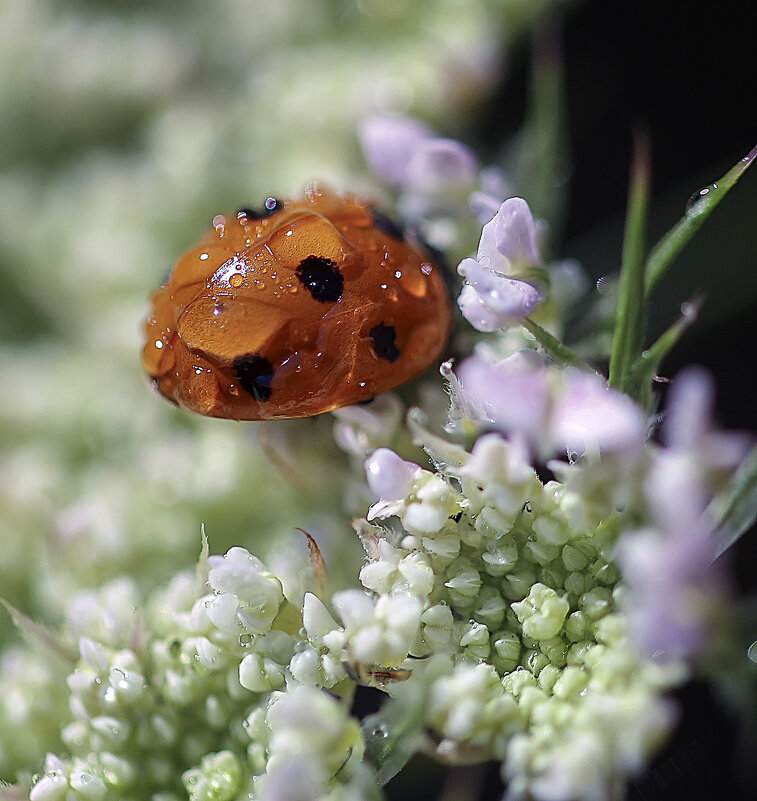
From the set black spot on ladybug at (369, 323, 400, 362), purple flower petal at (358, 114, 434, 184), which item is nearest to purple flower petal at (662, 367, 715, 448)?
black spot on ladybug at (369, 323, 400, 362)

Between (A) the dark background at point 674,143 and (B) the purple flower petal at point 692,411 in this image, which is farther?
(A) the dark background at point 674,143

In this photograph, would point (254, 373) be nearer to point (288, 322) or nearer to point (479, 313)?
point (288, 322)

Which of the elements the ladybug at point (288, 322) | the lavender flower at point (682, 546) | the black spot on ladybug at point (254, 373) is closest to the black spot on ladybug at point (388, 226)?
the ladybug at point (288, 322)

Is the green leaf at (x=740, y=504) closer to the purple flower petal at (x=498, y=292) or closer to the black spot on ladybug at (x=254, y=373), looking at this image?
the purple flower petal at (x=498, y=292)

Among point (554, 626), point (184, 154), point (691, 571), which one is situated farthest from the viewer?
point (184, 154)

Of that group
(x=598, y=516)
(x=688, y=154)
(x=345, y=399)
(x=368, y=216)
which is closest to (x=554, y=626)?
(x=598, y=516)

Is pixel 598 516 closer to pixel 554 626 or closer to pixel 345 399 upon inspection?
pixel 554 626
